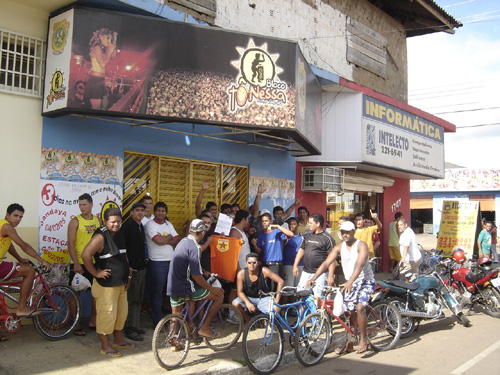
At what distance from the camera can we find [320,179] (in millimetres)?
12023

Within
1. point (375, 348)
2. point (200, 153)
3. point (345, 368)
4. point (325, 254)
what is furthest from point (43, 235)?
point (375, 348)

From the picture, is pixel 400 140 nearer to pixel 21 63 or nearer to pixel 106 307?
pixel 21 63

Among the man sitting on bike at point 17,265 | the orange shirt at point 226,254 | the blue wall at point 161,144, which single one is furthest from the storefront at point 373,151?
the man sitting on bike at point 17,265

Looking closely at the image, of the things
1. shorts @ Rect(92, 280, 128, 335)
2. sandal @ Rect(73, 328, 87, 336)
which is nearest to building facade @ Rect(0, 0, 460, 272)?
sandal @ Rect(73, 328, 87, 336)

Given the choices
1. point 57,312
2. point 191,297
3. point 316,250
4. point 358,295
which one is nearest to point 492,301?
point 358,295

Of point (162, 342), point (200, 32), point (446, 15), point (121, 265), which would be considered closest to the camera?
point (162, 342)

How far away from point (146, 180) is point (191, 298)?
3.33 meters

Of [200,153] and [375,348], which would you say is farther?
[200,153]

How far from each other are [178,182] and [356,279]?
13.7 feet

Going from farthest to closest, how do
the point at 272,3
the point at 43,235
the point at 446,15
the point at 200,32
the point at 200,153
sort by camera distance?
the point at 446,15 → the point at 272,3 → the point at 200,153 → the point at 200,32 → the point at 43,235

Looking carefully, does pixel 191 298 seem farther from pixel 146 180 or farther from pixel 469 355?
pixel 469 355

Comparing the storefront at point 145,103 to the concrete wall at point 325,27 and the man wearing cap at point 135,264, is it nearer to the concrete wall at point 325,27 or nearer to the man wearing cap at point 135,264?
the man wearing cap at point 135,264

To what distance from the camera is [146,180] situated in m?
8.65

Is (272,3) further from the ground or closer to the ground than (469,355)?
further from the ground
